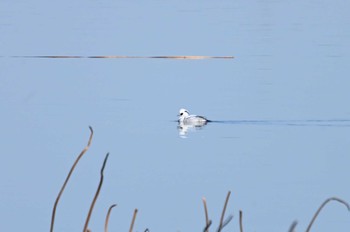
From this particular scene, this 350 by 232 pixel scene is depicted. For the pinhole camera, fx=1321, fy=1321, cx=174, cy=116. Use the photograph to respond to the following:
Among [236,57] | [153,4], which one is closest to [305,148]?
[236,57]

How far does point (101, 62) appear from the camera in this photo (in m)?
15.6

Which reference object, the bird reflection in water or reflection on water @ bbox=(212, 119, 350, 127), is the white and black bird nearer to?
the bird reflection in water

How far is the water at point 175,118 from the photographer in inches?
308

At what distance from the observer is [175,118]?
12.2m

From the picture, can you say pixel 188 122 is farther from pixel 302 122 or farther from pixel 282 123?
pixel 302 122

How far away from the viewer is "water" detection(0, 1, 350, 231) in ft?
25.7

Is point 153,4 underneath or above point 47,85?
above

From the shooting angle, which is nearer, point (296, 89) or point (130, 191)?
point (130, 191)

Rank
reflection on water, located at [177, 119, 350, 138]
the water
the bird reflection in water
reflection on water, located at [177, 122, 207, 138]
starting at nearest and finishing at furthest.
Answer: the water → reflection on water, located at [177, 122, 207, 138] → the bird reflection in water → reflection on water, located at [177, 119, 350, 138]

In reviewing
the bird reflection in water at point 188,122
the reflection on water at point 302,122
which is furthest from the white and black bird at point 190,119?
the reflection on water at point 302,122

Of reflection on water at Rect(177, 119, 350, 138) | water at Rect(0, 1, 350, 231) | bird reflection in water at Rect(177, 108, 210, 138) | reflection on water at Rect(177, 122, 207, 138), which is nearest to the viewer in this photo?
water at Rect(0, 1, 350, 231)

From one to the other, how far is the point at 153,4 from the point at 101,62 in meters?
7.84

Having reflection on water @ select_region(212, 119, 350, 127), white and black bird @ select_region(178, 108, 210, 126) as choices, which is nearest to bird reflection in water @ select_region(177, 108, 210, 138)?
white and black bird @ select_region(178, 108, 210, 126)

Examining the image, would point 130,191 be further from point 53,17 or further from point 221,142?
point 53,17
